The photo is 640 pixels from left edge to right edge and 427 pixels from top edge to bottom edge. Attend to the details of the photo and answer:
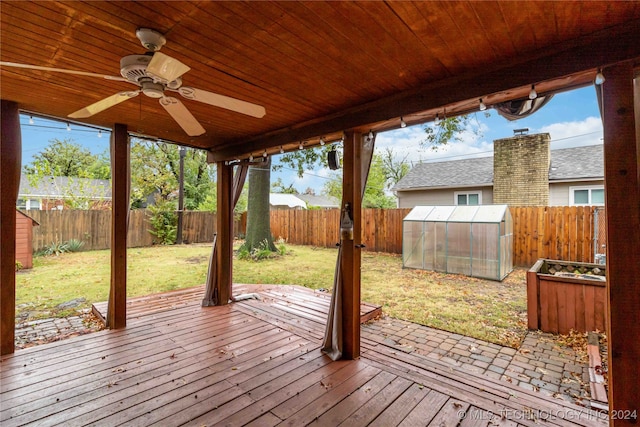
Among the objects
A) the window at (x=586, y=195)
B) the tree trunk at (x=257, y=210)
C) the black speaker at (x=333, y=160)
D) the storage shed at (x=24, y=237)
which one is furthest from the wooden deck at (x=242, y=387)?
the window at (x=586, y=195)

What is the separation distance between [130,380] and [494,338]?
3619 millimetres

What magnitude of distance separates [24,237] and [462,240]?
918cm

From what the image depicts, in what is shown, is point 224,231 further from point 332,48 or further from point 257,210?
point 257,210

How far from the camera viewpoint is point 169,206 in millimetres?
10281

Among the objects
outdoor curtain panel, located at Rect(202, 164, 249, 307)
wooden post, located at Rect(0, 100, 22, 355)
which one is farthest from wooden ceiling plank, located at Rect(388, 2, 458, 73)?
wooden post, located at Rect(0, 100, 22, 355)

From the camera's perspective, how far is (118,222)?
323 cm

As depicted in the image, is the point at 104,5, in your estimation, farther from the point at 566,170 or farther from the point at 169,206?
the point at 566,170

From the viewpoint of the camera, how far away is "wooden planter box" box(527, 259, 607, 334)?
3203mm

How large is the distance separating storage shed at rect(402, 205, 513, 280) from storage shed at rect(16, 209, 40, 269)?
8.15 meters

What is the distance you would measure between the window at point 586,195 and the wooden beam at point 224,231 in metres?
9.58

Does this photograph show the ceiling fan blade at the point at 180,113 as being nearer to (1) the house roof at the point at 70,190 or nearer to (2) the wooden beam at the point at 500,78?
(2) the wooden beam at the point at 500,78

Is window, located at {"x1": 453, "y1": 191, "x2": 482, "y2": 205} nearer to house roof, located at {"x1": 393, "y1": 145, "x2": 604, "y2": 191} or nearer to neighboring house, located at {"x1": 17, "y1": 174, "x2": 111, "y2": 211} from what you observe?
house roof, located at {"x1": 393, "y1": 145, "x2": 604, "y2": 191}

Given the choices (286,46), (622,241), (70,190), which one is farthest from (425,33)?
(70,190)

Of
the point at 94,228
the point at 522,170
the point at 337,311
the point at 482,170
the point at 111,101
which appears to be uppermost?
the point at 482,170
